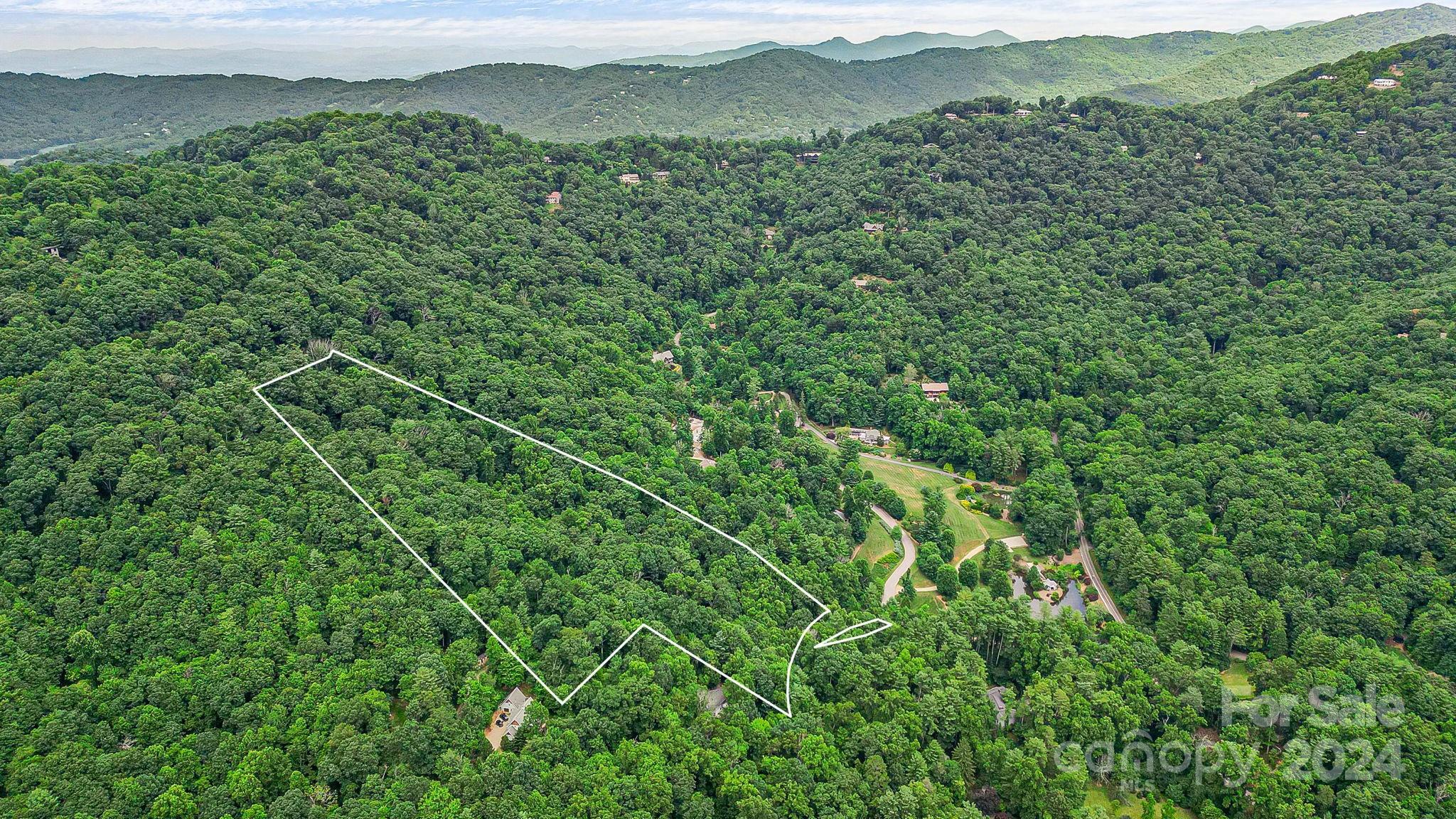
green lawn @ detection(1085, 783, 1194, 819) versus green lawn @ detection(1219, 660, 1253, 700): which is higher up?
green lawn @ detection(1219, 660, 1253, 700)

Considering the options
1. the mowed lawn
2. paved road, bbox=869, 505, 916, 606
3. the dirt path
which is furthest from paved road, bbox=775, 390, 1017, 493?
the dirt path

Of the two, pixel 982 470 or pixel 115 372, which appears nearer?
pixel 115 372

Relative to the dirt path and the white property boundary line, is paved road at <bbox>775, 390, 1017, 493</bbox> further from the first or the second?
the white property boundary line

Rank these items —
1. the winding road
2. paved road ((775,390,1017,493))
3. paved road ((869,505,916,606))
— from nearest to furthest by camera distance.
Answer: the winding road
paved road ((869,505,916,606))
paved road ((775,390,1017,493))

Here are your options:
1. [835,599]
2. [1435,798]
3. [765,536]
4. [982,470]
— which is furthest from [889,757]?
[982,470]

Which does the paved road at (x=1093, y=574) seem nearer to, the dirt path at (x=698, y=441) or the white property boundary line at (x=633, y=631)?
the white property boundary line at (x=633, y=631)

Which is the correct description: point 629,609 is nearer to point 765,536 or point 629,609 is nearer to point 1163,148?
point 765,536
